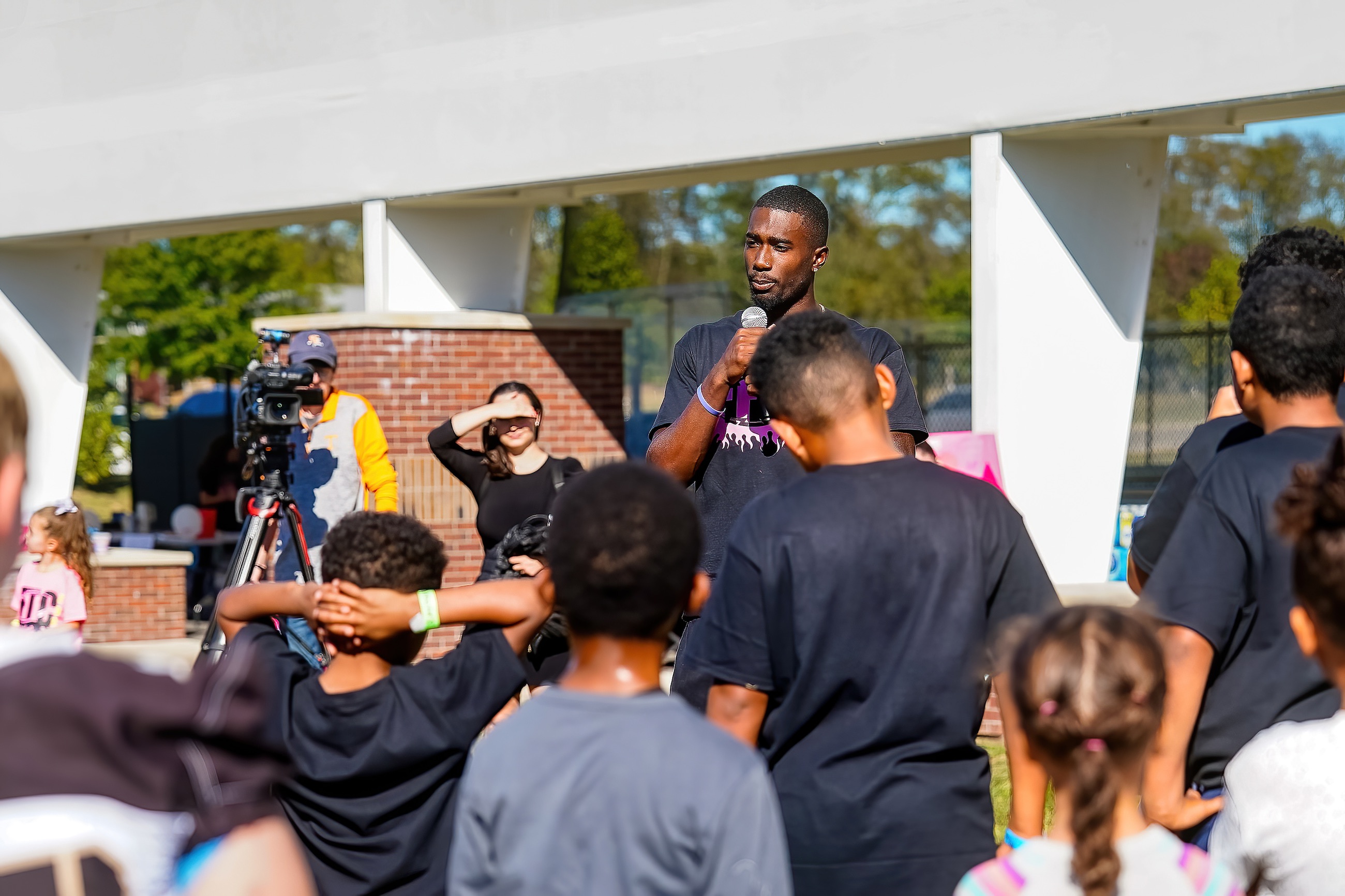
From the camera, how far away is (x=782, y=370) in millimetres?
2793

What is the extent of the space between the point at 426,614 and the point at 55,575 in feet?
14.0

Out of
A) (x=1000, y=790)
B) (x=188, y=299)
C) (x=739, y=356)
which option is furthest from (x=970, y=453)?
(x=188, y=299)

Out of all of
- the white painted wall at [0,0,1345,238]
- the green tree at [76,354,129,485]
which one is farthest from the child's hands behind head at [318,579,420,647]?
the green tree at [76,354,129,485]

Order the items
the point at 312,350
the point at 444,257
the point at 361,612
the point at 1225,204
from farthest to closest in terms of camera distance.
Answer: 1. the point at 1225,204
2. the point at 444,257
3. the point at 312,350
4. the point at 361,612

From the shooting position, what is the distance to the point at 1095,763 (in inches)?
77.2

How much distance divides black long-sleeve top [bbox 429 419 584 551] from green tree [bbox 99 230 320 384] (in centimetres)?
2856

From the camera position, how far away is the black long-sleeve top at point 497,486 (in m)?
6.00

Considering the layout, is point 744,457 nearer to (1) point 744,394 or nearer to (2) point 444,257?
(1) point 744,394

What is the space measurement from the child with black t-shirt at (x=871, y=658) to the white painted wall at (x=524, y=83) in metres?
4.36

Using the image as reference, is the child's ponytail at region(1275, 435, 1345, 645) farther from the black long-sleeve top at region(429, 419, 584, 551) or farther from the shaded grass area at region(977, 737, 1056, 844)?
the black long-sleeve top at region(429, 419, 584, 551)

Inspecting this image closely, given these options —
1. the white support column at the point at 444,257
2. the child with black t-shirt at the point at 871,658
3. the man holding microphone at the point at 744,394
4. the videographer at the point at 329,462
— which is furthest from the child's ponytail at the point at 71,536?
the child with black t-shirt at the point at 871,658

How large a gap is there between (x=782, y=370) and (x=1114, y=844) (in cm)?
114

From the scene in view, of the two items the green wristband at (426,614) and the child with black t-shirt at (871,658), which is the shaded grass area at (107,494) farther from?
the child with black t-shirt at (871,658)

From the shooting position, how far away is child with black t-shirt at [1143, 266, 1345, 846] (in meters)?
2.70
